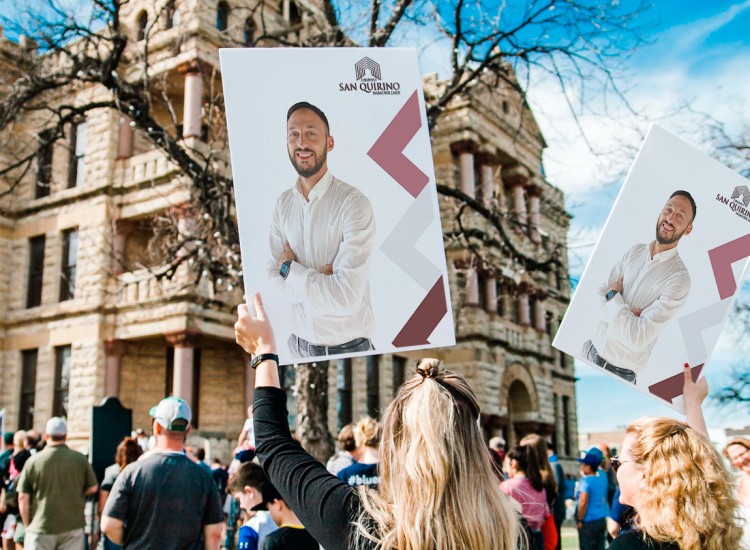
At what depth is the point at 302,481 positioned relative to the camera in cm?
216

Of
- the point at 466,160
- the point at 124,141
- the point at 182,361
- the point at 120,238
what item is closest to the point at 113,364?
the point at 182,361

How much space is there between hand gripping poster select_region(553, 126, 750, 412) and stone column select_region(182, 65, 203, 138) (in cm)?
1704

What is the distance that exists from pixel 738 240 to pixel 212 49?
18670mm

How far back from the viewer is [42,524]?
7094 mm

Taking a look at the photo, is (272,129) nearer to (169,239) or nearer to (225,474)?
(225,474)

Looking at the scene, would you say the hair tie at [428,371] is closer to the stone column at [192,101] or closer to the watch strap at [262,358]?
the watch strap at [262,358]

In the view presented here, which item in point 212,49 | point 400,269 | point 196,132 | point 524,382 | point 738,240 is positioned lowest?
point 400,269

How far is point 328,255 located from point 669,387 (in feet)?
6.86

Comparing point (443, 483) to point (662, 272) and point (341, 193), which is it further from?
point (662, 272)

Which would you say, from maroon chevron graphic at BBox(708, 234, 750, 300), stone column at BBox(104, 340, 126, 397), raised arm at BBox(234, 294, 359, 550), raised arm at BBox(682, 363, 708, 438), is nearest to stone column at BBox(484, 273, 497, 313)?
stone column at BBox(104, 340, 126, 397)

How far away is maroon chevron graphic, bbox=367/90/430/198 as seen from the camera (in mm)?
3260

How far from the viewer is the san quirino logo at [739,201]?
4250 millimetres

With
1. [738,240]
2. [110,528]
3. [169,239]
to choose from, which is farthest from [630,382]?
[169,239]

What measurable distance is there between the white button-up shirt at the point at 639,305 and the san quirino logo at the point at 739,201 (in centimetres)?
44
